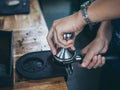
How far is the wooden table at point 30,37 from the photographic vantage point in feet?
2.53

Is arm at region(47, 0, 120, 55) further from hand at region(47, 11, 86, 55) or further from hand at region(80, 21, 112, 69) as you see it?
hand at region(80, 21, 112, 69)

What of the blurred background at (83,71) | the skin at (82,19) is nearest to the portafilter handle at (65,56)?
the skin at (82,19)

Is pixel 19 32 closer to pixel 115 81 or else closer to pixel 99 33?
pixel 99 33

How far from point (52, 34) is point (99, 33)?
0.25 meters

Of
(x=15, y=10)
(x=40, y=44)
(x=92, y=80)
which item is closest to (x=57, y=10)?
(x=92, y=80)

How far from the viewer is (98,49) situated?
34.9 inches

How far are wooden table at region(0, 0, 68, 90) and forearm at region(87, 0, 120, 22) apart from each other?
24 centimetres

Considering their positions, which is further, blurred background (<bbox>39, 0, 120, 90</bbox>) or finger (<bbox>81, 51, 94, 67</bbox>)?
blurred background (<bbox>39, 0, 120, 90</bbox>)

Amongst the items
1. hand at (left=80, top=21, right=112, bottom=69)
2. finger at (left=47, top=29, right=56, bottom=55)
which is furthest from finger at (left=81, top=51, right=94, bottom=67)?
finger at (left=47, top=29, right=56, bottom=55)

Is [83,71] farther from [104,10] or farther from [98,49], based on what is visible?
[104,10]

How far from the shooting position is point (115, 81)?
3.39 feet

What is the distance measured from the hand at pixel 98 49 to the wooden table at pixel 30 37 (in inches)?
4.9

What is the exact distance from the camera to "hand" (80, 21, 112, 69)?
0.83m

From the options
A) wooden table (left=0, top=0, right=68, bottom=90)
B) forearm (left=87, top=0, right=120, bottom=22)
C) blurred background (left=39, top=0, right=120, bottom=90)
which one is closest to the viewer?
forearm (left=87, top=0, right=120, bottom=22)
